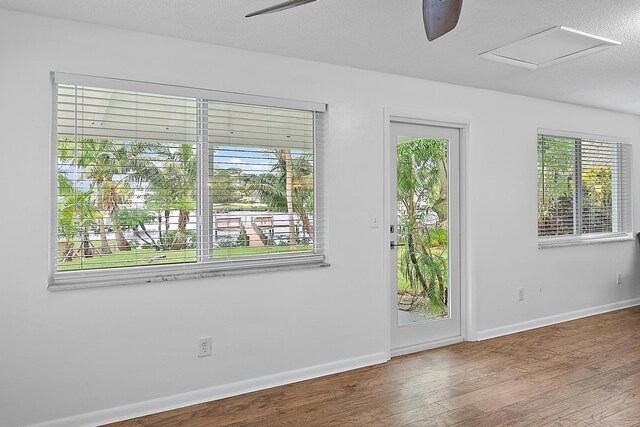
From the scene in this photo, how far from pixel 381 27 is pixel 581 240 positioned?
12.0 ft

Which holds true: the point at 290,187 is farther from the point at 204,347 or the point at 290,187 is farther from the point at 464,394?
the point at 464,394

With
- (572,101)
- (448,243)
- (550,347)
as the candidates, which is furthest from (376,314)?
(572,101)

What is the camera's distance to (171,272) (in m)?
2.93

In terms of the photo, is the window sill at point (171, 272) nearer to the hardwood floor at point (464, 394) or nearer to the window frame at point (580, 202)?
the hardwood floor at point (464, 394)

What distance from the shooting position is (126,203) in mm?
2834

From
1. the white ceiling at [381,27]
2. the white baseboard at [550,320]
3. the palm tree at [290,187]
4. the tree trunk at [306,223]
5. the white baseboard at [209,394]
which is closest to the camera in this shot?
the white ceiling at [381,27]

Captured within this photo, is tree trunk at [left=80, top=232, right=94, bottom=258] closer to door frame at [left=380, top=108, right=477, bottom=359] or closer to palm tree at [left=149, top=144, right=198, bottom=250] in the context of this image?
palm tree at [left=149, top=144, right=198, bottom=250]

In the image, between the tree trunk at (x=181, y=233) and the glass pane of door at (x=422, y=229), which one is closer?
the tree trunk at (x=181, y=233)

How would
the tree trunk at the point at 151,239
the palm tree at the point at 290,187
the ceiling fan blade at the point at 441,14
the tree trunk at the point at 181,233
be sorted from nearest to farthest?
the ceiling fan blade at the point at 441,14, the tree trunk at the point at 151,239, the tree trunk at the point at 181,233, the palm tree at the point at 290,187

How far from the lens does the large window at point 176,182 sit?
269 centimetres

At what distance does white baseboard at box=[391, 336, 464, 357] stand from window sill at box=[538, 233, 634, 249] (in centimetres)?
136

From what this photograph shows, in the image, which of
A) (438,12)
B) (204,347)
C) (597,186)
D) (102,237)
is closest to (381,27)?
(438,12)

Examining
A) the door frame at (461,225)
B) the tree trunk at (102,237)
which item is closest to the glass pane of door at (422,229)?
the door frame at (461,225)

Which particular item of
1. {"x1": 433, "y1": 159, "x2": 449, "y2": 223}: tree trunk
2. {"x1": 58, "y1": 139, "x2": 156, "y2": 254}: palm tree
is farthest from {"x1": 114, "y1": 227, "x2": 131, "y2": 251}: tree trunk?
{"x1": 433, "y1": 159, "x2": 449, "y2": 223}: tree trunk
